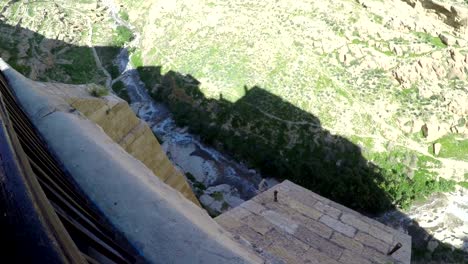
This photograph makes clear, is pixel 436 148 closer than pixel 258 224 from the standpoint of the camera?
No

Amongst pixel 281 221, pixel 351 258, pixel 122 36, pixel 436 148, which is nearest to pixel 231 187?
pixel 281 221

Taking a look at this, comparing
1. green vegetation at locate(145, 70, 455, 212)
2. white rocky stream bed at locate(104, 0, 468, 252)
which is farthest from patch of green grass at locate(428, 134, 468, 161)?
white rocky stream bed at locate(104, 0, 468, 252)

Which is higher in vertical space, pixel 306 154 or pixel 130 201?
pixel 130 201

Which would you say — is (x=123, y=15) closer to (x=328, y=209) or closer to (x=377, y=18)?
(x=377, y=18)

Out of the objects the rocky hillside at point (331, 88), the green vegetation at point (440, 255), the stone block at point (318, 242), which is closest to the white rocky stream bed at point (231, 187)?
the green vegetation at point (440, 255)

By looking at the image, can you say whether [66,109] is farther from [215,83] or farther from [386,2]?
[386,2]

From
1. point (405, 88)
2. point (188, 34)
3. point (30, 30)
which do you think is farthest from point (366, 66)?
point (30, 30)
